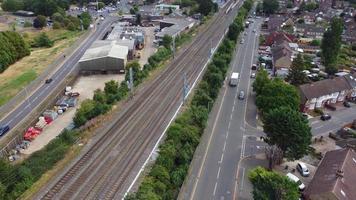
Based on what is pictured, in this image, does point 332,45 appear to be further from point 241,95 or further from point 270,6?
point 270,6

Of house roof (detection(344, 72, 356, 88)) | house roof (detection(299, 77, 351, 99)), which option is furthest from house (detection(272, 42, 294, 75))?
house roof (detection(299, 77, 351, 99))

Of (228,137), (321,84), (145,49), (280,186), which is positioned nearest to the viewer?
(280,186)

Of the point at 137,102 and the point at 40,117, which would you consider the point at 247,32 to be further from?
the point at 40,117

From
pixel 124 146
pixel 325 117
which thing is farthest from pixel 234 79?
pixel 124 146

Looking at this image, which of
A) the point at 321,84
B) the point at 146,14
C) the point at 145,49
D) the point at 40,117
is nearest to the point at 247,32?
the point at 145,49

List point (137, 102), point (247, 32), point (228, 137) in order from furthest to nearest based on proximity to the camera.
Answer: point (247, 32), point (137, 102), point (228, 137)

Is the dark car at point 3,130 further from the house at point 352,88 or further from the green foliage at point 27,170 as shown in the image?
the house at point 352,88

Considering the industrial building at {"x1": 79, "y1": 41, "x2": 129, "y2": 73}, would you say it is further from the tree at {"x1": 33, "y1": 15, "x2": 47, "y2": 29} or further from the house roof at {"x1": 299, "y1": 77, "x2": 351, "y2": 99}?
the tree at {"x1": 33, "y1": 15, "x2": 47, "y2": 29}

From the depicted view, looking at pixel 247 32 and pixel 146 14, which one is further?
pixel 146 14
